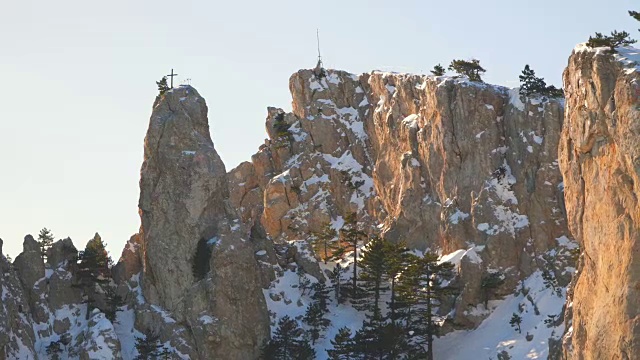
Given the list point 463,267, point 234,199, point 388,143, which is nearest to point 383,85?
point 388,143

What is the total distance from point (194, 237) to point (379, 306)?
20333 millimetres

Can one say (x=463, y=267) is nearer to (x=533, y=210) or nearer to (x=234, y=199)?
(x=533, y=210)

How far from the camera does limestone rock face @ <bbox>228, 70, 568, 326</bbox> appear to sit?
9188 centimetres

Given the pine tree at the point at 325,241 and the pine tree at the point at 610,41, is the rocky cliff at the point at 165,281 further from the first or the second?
the pine tree at the point at 610,41

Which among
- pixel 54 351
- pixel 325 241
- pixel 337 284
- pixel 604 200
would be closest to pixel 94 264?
pixel 54 351

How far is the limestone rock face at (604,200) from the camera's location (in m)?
58.6

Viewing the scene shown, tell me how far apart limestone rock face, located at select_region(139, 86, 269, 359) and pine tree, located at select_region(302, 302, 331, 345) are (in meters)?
4.47

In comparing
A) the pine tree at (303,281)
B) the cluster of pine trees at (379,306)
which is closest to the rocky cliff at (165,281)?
the cluster of pine trees at (379,306)

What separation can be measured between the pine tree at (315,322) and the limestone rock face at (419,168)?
13281 mm

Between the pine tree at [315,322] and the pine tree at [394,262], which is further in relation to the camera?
the pine tree at [315,322]

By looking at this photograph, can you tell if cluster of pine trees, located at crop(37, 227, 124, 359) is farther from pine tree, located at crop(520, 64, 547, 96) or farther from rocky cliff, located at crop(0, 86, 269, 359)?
pine tree, located at crop(520, 64, 547, 96)

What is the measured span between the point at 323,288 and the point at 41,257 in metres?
29.4

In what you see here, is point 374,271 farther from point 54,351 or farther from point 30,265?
point 30,265

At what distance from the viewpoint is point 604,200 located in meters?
62.7
